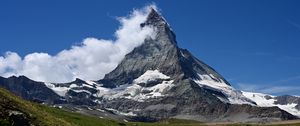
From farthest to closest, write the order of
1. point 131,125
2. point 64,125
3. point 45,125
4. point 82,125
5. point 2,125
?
point 131,125 < point 82,125 < point 64,125 < point 45,125 < point 2,125

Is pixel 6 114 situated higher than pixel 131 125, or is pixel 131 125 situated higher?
pixel 131 125

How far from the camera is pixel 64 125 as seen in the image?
149 ft

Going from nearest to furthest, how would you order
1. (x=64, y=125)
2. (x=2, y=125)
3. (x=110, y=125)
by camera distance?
1. (x=2, y=125)
2. (x=64, y=125)
3. (x=110, y=125)

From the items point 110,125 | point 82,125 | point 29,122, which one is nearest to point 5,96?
point 29,122

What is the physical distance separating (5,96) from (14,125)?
524 cm

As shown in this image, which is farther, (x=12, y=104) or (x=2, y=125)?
(x=12, y=104)

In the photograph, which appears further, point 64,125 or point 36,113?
point 64,125

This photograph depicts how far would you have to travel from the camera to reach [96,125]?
78.3 metres

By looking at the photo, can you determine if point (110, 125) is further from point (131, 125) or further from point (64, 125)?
point (64, 125)

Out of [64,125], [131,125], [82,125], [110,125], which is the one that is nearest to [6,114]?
[64,125]

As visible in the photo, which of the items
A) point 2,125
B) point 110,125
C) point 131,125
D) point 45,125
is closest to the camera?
point 2,125

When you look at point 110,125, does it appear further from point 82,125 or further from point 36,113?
point 36,113

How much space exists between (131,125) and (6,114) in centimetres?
8016

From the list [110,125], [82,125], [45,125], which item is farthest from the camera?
[110,125]
